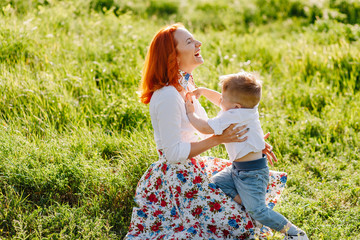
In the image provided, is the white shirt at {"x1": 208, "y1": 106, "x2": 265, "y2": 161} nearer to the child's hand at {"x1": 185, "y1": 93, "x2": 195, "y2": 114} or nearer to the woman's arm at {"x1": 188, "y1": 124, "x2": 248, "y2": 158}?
the woman's arm at {"x1": 188, "y1": 124, "x2": 248, "y2": 158}

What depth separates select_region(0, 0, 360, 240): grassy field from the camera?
3.41 m

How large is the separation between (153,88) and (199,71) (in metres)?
2.25

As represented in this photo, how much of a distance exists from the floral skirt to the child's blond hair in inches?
24.6

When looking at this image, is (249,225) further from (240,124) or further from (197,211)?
(240,124)

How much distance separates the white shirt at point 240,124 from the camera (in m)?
2.92

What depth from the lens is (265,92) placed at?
509 cm

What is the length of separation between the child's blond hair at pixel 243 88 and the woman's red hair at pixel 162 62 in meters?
0.41

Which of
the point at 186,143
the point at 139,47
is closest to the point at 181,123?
the point at 186,143

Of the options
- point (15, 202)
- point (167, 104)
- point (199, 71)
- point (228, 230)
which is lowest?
point (228, 230)

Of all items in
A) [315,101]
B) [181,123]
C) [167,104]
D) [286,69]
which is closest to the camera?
[167,104]

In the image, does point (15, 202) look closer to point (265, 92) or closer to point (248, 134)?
point (248, 134)

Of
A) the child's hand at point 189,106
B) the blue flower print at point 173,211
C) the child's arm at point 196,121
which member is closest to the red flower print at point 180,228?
the blue flower print at point 173,211

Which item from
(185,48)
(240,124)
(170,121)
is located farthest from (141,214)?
(185,48)

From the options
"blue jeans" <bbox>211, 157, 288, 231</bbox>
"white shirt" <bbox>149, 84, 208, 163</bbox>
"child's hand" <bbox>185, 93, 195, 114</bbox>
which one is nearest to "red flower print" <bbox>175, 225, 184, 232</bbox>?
"blue jeans" <bbox>211, 157, 288, 231</bbox>
